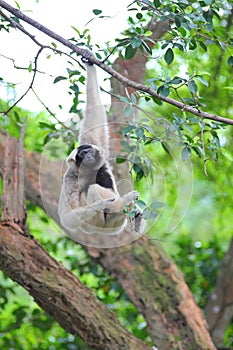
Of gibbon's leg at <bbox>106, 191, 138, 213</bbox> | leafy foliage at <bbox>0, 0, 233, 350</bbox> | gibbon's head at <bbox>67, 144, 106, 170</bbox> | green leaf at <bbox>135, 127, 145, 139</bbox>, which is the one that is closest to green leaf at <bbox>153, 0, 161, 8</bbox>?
leafy foliage at <bbox>0, 0, 233, 350</bbox>

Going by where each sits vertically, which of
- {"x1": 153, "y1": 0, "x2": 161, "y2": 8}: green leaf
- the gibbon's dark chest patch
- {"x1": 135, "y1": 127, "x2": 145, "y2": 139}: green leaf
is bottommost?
the gibbon's dark chest patch

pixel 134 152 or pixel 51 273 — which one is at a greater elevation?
pixel 134 152

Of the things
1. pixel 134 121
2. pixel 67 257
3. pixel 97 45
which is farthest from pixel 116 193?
pixel 67 257

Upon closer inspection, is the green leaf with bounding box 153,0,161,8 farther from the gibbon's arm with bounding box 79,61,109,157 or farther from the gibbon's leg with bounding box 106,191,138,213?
the gibbon's leg with bounding box 106,191,138,213

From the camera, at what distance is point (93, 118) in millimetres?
3297

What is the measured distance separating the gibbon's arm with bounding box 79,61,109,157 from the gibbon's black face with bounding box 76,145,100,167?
0.54ft

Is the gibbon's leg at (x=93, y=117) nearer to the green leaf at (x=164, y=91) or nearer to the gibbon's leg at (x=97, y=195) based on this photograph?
the gibbon's leg at (x=97, y=195)

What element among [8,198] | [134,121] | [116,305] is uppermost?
[134,121]

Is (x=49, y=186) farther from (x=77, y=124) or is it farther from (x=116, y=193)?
(x=116, y=193)

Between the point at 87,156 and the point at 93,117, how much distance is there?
1.61 ft

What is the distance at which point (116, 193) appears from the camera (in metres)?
3.01

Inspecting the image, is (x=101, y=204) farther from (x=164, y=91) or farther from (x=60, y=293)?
(x=60, y=293)

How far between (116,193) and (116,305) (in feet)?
8.61

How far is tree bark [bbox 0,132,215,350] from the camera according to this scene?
170 inches
